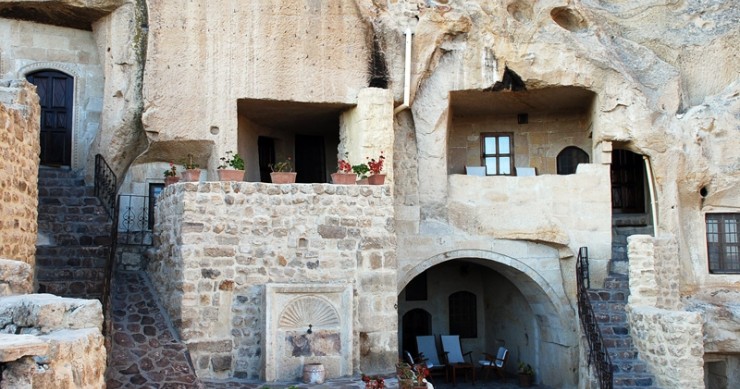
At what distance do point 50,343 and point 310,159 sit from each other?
→ 12.7 m

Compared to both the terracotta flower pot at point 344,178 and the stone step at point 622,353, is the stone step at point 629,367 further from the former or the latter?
the terracotta flower pot at point 344,178

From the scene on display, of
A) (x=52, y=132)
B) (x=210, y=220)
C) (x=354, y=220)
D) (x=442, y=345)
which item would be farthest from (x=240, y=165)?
(x=442, y=345)

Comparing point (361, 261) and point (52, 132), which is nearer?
point (361, 261)

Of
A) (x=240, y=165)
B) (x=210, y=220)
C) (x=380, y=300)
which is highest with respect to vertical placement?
(x=240, y=165)

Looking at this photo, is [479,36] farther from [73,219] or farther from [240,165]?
[73,219]

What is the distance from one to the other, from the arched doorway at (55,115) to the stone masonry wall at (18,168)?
16.5 ft

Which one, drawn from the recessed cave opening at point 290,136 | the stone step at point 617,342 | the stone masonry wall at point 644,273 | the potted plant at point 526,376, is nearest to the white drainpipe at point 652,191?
the stone masonry wall at point 644,273

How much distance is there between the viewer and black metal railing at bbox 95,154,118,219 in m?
13.9

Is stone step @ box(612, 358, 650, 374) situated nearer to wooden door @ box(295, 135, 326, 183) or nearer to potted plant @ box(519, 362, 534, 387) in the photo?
potted plant @ box(519, 362, 534, 387)

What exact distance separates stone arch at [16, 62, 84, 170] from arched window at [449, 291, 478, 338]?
9357 mm

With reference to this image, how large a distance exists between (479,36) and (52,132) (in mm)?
8386

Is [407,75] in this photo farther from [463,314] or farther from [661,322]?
[463,314]

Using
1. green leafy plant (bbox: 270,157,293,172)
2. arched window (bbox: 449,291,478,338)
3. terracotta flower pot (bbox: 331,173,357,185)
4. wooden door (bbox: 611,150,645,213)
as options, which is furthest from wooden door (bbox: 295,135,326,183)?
wooden door (bbox: 611,150,645,213)

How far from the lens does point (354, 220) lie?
12.0 m
